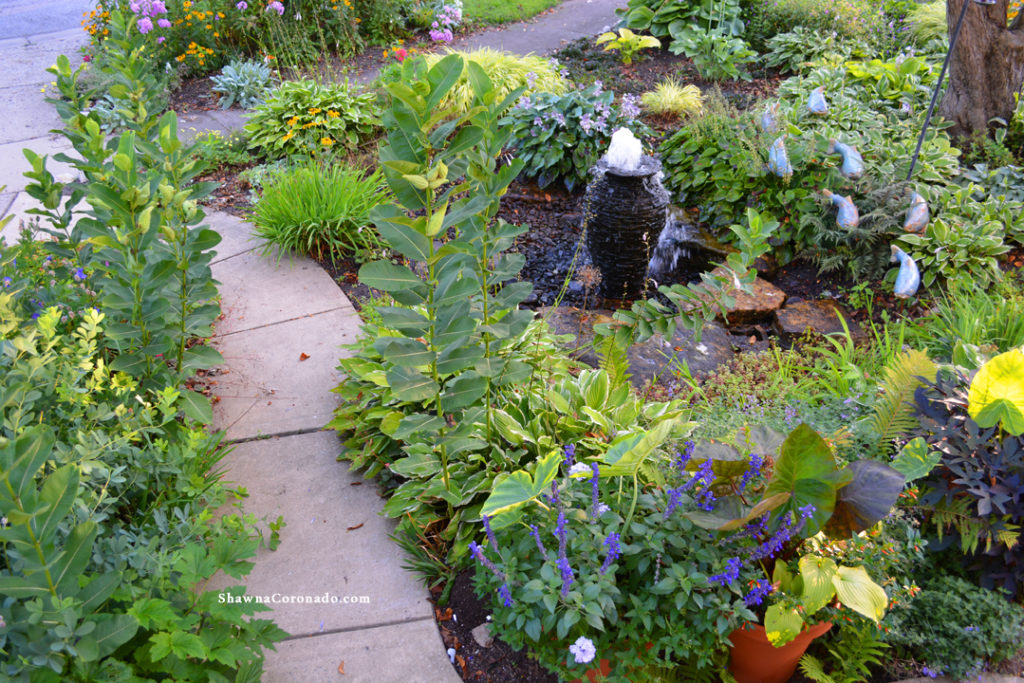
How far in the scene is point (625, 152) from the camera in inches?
175

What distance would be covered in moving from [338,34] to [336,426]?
6.57 m

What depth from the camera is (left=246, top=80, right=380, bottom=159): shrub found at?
18.7 ft

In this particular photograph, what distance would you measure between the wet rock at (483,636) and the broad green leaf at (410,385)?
809 millimetres

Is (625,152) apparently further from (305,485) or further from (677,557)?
(677,557)

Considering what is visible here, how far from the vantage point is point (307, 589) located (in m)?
2.49

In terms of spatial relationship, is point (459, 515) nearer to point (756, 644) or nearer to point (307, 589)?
point (307, 589)

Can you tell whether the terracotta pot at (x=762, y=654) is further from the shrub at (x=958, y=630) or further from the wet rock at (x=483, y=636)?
the wet rock at (x=483, y=636)

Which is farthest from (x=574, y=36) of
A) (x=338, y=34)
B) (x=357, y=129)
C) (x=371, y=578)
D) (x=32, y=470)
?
(x=32, y=470)

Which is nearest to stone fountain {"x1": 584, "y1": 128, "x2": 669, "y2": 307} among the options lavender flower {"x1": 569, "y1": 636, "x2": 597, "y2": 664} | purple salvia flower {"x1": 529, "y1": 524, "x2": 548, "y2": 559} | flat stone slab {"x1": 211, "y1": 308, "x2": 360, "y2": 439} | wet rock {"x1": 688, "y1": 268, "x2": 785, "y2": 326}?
wet rock {"x1": 688, "y1": 268, "x2": 785, "y2": 326}

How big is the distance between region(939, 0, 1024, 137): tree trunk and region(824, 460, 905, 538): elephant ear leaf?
4559mm

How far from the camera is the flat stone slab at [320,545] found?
7.94 ft

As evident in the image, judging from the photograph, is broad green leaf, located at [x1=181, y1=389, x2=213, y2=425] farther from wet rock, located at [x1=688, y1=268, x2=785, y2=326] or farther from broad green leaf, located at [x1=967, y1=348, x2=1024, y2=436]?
wet rock, located at [x1=688, y1=268, x2=785, y2=326]

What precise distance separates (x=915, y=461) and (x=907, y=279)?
2.45 metres

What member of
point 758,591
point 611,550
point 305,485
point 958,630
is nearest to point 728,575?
point 758,591
